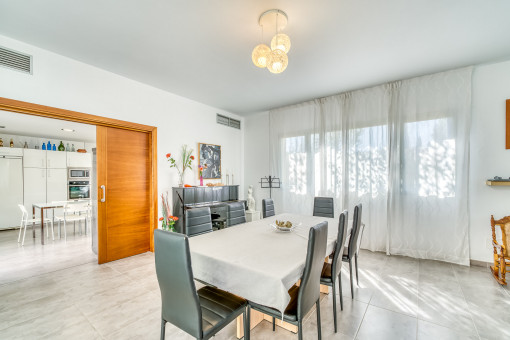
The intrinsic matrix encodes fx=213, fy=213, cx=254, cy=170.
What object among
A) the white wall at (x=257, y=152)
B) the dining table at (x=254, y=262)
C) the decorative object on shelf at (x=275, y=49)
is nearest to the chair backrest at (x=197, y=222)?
the dining table at (x=254, y=262)

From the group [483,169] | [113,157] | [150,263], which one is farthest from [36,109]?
[483,169]

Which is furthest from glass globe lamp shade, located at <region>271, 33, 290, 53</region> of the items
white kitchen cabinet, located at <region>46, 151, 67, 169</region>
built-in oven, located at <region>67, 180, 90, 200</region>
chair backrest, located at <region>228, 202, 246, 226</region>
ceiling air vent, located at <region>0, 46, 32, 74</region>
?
built-in oven, located at <region>67, 180, 90, 200</region>

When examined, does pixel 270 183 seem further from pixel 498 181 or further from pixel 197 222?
pixel 498 181

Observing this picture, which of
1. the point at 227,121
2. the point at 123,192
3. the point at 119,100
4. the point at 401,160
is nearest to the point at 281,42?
the point at 119,100

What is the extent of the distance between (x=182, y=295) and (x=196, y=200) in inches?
121

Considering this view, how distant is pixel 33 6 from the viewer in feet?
6.56

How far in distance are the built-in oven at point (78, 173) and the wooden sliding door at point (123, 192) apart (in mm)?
4775

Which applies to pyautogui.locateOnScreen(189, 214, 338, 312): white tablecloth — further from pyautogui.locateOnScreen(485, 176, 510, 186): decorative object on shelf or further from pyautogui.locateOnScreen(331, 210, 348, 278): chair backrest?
pyautogui.locateOnScreen(485, 176, 510, 186): decorative object on shelf

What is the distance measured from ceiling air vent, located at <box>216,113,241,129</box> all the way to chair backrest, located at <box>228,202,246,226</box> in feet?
9.35

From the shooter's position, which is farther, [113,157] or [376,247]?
[376,247]

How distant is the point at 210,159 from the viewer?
498cm

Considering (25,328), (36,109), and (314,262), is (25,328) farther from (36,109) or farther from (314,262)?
(314,262)

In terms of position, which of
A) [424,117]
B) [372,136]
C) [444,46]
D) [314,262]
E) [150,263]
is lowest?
[150,263]

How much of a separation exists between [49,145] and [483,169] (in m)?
10.4
